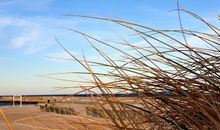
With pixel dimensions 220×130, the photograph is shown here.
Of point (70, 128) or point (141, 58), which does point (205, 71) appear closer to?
point (141, 58)

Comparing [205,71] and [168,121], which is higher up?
[205,71]

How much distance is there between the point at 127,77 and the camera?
1.38m

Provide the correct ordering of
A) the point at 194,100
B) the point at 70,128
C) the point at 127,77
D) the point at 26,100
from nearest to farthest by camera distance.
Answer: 1. the point at 194,100
2. the point at 127,77
3. the point at 70,128
4. the point at 26,100

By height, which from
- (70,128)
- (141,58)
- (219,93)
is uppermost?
(141,58)

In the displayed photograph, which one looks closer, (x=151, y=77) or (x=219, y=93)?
(x=219, y=93)

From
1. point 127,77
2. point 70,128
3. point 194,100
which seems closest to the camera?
point 194,100

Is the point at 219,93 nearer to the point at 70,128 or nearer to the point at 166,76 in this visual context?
the point at 166,76

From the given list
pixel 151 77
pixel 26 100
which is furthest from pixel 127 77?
pixel 26 100

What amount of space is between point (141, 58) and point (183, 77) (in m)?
0.16

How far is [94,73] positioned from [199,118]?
364 millimetres

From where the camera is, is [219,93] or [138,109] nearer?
[219,93]

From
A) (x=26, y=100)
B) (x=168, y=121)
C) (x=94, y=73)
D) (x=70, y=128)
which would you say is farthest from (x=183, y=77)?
(x=26, y=100)

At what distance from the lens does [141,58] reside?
147cm

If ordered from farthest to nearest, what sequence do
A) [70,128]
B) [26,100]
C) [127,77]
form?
1. [26,100]
2. [70,128]
3. [127,77]
